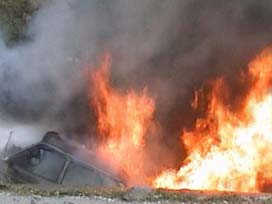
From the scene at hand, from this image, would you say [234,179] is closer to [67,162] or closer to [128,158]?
[128,158]

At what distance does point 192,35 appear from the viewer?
998 centimetres

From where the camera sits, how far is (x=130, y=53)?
955 centimetres

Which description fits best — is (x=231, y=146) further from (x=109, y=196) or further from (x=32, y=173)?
(x=109, y=196)

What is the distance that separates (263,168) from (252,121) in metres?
0.82

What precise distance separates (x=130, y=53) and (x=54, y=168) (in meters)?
2.84

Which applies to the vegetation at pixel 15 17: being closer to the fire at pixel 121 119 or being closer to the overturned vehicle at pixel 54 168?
the fire at pixel 121 119

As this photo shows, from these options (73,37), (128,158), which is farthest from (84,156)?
(73,37)

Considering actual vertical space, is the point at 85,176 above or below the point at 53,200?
above

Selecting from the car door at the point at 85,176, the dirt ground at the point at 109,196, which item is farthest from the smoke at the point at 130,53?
the dirt ground at the point at 109,196

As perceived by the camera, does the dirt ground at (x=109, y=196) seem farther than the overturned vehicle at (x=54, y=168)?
No

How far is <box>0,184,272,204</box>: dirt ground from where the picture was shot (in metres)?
3.96

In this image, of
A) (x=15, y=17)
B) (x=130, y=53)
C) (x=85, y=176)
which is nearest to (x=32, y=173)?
(x=85, y=176)

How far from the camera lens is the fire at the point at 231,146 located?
771 cm

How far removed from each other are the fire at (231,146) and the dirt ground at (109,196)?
333 centimetres
